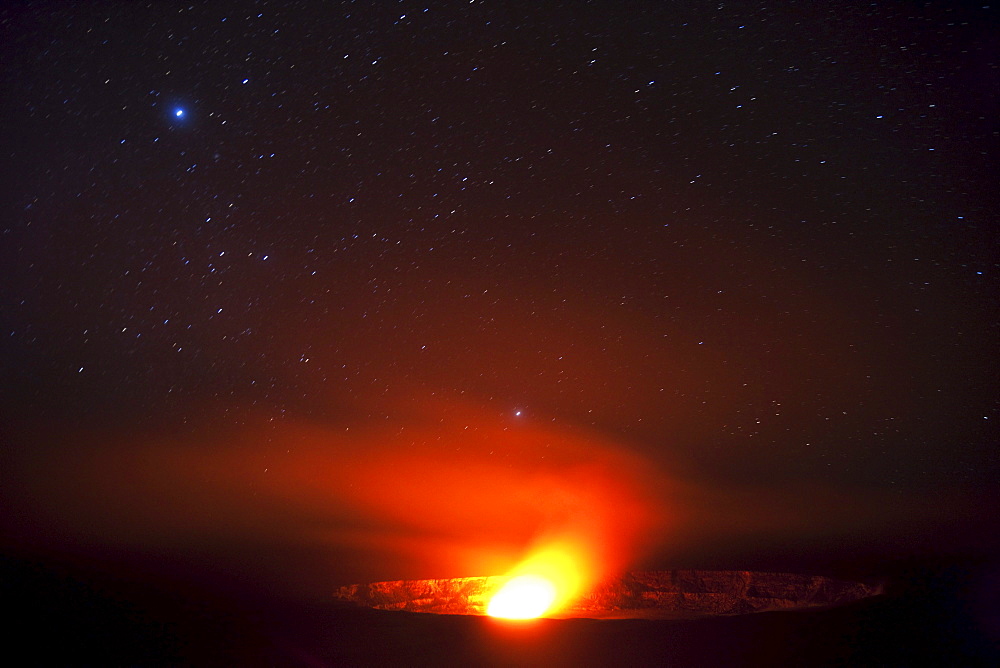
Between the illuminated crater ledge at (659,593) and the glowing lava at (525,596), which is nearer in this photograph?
the illuminated crater ledge at (659,593)

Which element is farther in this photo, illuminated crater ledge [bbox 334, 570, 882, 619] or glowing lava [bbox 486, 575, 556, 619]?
glowing lava [bbox 486, 575, 556, 619]

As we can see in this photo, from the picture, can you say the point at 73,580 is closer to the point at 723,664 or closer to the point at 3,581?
the point at 3,581

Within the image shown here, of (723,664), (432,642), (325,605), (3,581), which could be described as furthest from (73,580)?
(723,664)

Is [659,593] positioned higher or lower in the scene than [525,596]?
higher
